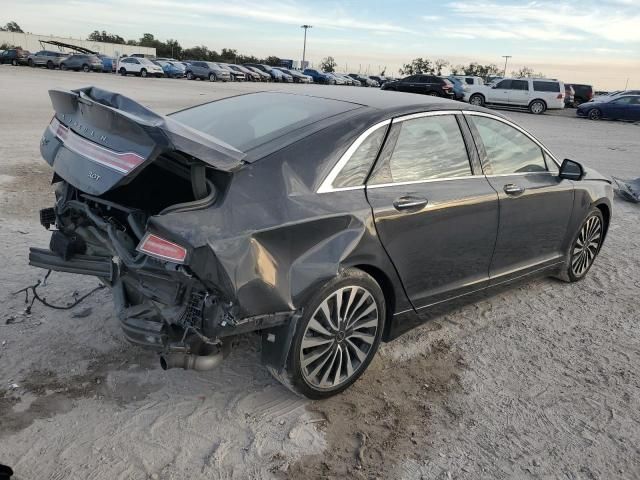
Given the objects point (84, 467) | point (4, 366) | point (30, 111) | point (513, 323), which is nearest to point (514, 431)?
point (513, 323)

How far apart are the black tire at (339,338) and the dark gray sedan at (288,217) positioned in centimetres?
1

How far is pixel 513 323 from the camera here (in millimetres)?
4434

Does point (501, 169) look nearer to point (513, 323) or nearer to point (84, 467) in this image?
point (513, 323)

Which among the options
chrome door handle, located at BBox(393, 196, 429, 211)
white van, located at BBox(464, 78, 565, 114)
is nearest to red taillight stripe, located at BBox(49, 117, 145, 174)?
chrome door handle, located at BBox(393, 196, 429, 211)

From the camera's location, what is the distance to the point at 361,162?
3.25 m

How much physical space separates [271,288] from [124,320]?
765mm

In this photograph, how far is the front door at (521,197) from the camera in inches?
159

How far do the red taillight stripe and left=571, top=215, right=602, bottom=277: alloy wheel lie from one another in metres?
4.06

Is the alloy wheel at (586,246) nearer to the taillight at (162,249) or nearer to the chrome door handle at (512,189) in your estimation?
the chrome door handle at (512,189)

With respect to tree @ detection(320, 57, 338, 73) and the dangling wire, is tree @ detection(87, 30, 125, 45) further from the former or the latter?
the dangling wire

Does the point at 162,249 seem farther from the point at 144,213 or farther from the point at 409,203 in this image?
the point at 409,203

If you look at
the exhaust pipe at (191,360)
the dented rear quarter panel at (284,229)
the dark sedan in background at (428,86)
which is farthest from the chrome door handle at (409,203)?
the dark sedan in background at (428,86)

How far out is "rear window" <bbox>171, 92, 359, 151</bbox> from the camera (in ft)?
10.8

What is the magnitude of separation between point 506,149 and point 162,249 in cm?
282
